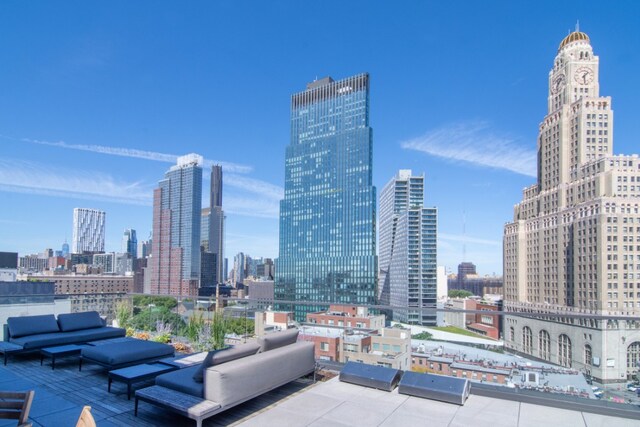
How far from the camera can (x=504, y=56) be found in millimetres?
40312

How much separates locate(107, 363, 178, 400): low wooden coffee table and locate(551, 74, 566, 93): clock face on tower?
269 feet

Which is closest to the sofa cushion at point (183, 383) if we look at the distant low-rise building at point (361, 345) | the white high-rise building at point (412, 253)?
the distant low-rise building at point (361, 345)

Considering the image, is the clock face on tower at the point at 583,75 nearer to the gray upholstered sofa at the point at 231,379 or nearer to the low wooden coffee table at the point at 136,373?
the gray upholstered sofa at the point at 231,379

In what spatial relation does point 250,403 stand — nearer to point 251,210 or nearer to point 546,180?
point 546,180

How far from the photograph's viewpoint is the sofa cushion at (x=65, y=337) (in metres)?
5.98

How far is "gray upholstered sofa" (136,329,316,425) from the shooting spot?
351 centimetres

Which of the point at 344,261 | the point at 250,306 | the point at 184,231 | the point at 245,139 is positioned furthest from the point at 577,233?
the point at 184,231

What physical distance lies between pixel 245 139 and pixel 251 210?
51386mm

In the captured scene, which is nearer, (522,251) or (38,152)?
(38,152)

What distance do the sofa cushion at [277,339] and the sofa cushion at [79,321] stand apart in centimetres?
480

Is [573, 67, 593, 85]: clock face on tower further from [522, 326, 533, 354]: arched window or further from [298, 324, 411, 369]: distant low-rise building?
[298, 324, 411, 369]: distant low-rise building

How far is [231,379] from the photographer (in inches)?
142

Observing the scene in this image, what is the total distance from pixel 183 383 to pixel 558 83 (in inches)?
3283

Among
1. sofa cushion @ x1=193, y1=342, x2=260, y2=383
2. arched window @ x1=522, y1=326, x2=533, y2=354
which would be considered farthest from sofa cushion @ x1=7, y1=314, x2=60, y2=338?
arched window @ x1=522, y1=326, x2=533, y2=354
